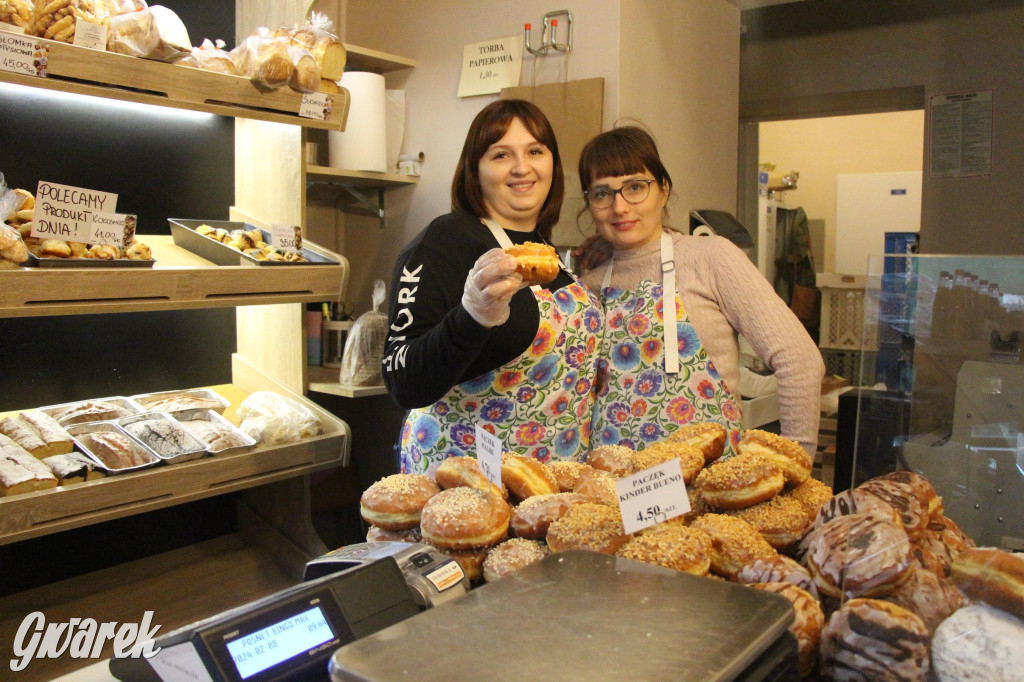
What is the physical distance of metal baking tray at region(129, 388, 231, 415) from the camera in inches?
92.3

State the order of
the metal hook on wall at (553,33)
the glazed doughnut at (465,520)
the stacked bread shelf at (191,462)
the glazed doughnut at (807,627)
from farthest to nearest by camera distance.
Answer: the metal hook on wall at (553,33)
the stacked bread shelf at (191,462)
the glazed doughnut at (465,520)
the glazed doughnut at (807,627)

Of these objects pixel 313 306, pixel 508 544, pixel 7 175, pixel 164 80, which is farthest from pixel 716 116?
pixel 508 544

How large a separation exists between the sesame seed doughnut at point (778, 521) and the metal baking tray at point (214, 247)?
5.53ft

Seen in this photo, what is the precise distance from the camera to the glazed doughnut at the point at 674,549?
0.85m

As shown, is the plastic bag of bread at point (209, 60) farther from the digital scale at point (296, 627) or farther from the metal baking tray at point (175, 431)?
the digital scale at point (296, 627)

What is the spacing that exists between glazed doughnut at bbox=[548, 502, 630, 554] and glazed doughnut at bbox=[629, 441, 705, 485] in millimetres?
121

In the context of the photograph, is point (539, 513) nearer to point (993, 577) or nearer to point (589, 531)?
point (589, 531)

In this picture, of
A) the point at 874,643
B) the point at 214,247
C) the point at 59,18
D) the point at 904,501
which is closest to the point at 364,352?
the point at 214,247

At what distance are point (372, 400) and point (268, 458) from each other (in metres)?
1.26

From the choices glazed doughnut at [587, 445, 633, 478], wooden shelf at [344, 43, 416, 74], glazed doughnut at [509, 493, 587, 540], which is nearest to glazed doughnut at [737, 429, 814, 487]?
glazed doughnut at [587, 445, 633, 478]

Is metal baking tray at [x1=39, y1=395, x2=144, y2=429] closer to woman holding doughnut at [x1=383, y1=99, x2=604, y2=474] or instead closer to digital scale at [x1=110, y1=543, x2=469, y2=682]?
woman holding doughnut at [x1=383, y1=99, x2=604, y2=474]

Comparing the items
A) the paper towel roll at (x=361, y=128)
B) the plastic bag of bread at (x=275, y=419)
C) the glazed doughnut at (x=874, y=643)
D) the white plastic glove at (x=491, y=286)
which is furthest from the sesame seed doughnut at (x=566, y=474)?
the paper towel roll at (x=361, y=128)

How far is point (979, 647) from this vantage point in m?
0.65

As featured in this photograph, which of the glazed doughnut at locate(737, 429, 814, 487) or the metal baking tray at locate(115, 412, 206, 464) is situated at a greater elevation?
the glazed doughnut at locate(737, 429, 814, 487)
